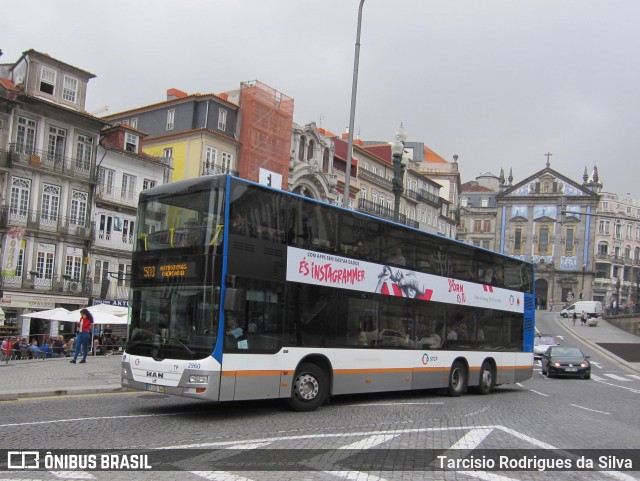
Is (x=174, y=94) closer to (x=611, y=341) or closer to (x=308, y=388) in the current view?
(x=611, y=341)

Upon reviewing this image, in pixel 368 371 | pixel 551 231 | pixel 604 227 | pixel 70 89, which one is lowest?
pixel 368 371

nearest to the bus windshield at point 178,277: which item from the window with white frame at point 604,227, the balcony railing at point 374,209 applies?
the balcony railing at point 374,209

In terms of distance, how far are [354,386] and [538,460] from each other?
5.92 meters

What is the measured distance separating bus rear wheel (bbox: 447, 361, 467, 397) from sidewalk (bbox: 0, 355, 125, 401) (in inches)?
319

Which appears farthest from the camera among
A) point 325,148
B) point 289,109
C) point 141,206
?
point 325,148

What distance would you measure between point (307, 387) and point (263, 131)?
3802 cm

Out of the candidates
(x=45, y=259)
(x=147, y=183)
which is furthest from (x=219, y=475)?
(x=147, y=183)

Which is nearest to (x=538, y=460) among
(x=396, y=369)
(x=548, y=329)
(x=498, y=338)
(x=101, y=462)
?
(x=101, y=462)

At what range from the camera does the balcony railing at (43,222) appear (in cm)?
3638

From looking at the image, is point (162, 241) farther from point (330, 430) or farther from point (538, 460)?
point (538, 460)

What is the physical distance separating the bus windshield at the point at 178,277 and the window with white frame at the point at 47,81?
28848mm

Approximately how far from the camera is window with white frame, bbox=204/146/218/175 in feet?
152

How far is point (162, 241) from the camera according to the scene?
1230cm

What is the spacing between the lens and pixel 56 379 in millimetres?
16453
